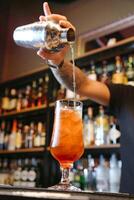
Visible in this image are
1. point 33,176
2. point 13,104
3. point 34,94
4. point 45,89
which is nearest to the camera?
point 33,176

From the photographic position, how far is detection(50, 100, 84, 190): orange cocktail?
2.79 ft

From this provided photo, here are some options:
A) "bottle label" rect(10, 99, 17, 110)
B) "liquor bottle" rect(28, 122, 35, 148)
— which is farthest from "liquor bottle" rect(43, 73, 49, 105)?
"bottle label" rect(10, 99, 17, 110)

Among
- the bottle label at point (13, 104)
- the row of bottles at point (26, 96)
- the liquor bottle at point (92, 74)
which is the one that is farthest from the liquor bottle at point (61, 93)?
the bottle label at point (13, 104)

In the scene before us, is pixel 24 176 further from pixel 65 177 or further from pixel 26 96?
pixel 65 177

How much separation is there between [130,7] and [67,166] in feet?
7.24

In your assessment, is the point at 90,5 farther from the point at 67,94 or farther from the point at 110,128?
the point at 110,128

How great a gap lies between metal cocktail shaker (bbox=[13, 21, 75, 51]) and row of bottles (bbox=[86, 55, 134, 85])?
4.71 ft

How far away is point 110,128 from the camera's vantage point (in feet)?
7.53

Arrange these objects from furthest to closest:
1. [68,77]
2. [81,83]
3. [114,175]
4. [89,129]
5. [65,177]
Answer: [89,129] < [114,175] < [81,83] < [68,77] < [65,177]

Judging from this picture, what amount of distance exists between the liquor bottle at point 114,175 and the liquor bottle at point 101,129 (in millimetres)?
148

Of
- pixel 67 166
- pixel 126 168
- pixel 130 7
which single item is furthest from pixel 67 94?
pixel 67 166

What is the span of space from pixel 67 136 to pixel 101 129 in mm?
1467

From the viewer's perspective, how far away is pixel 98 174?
2.28 metres

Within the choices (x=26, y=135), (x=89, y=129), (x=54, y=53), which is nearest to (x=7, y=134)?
(x=26, y=135)
